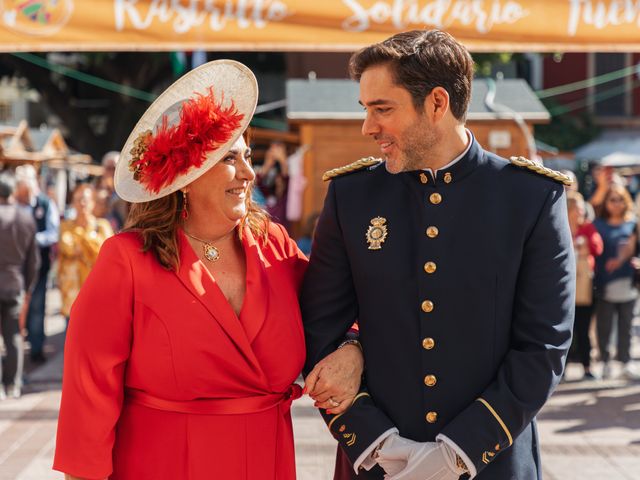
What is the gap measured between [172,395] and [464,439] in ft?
2.76

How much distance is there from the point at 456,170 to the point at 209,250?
796 mm

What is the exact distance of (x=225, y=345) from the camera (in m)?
2.69

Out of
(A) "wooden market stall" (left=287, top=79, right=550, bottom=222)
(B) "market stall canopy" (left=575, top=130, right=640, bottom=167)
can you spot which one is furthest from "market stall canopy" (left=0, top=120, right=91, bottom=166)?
(B) "market stall canopy" (left=575, top=130, right=640, bottom=167)

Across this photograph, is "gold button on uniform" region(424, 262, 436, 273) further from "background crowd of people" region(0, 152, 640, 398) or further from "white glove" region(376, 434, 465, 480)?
"background crowd of people" region(0, 152, 640, 398)

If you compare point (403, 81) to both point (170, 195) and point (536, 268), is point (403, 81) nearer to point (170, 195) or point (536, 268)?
point (536, 268)

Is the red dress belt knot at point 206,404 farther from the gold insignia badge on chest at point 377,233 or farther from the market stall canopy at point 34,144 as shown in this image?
the market stall canopy at point 34,144

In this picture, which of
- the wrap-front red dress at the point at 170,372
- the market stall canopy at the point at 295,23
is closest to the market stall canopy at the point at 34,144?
the market stall canopy at the point at 295,23

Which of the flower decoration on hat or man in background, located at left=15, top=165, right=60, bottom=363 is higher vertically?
the flower decoration on hat

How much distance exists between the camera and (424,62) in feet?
8.14

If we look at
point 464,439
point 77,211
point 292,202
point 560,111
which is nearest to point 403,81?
point 464,439

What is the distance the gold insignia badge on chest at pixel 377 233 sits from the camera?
8.68 ft

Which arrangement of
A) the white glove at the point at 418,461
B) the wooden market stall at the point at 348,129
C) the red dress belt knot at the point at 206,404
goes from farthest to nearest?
the wooden market stall at the point at 348,129 → the red dress belt knot at the point at 206,404 → the white glove at the point at 418,461

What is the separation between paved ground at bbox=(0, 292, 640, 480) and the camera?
563 centimetres

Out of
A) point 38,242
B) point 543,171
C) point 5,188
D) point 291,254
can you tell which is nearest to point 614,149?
point 38,242
